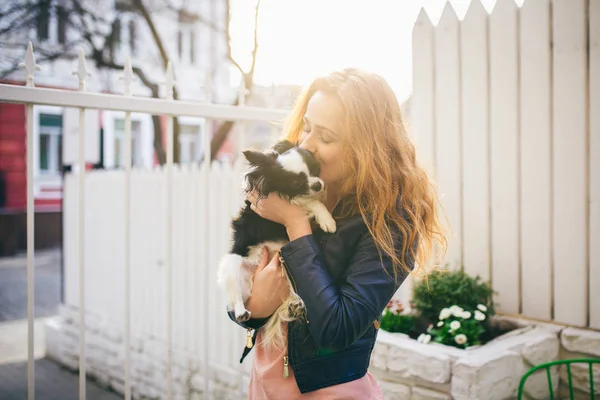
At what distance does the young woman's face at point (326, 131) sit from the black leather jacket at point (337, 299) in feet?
0.73

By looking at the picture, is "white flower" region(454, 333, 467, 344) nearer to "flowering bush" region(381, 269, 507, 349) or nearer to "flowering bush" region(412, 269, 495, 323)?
"flowering bush" region(381, 269, 507, 349)

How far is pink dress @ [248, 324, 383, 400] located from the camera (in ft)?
5.18

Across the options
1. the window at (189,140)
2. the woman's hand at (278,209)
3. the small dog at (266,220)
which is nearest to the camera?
the woman's hand at (278,209)

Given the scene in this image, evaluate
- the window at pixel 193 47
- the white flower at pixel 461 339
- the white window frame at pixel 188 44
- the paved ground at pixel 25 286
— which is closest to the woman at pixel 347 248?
the white flower at pixel 461 339

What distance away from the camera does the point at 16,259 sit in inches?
519

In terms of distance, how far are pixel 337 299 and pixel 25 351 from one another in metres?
5.79

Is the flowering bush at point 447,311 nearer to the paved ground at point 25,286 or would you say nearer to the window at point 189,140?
the paved ground at point 25,286

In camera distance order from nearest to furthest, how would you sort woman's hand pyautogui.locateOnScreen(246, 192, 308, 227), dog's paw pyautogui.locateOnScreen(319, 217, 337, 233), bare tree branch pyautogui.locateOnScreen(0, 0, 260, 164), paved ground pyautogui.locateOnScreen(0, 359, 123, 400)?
woman's hand pyautogui.locateOnScreen(246, 192, 308, 227) → dog's paw pyautogui.locateOnScreen(319, 217, 337, 233) → paved ground pyautogui.locateOnScreen(0, 359, 123, 400) → bare tree branch pyautogui.locateOnScreen(0, 0, 260, 164)

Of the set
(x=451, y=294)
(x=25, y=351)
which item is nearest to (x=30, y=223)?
(x=451, y=294)

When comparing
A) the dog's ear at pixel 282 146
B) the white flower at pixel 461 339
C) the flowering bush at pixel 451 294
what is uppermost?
the dog's ear at pixel 282 146

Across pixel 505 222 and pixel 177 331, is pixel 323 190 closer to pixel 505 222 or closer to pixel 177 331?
pixel 505 222

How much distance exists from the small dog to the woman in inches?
2.7

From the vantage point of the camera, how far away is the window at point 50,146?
16.0m

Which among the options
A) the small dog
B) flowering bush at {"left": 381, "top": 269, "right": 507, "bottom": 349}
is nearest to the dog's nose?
the small dog
